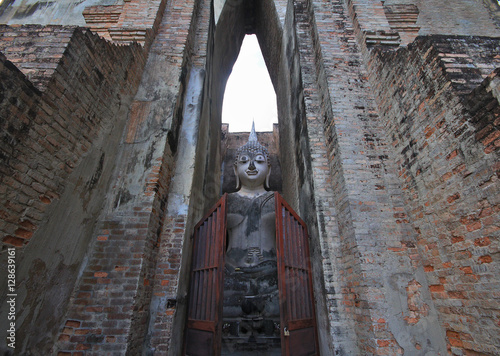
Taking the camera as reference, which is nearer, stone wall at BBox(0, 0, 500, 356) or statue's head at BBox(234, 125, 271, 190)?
stone wall at BBox(0, 0, 500, 356)

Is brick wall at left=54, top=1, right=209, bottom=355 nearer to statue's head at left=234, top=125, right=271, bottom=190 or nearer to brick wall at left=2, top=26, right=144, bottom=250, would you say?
brick wall at left=2, top=26, right=144, bottom=250

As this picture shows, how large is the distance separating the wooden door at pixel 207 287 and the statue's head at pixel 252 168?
7.29ft

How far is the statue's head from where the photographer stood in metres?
6.45

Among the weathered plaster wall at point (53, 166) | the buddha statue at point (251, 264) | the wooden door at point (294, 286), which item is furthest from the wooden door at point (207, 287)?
the weathered plaster wall at point (53, 166)

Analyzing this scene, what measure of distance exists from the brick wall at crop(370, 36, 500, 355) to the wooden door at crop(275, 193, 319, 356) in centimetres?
159

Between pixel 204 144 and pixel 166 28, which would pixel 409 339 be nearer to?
pixel 204 144

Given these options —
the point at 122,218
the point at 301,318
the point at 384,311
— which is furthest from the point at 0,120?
the point at 384,311

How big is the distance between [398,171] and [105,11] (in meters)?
8.01

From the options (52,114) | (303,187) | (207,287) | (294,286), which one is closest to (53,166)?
(52,114)

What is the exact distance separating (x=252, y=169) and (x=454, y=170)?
14.0 feet

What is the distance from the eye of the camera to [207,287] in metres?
3.80

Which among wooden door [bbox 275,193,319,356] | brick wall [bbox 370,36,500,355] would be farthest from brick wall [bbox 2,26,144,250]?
brick wall [bbox 370,36,500,355]

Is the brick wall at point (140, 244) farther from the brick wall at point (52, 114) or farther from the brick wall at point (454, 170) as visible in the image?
the brick wall at point (454, 170)

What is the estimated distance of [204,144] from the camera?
5.51 metres
